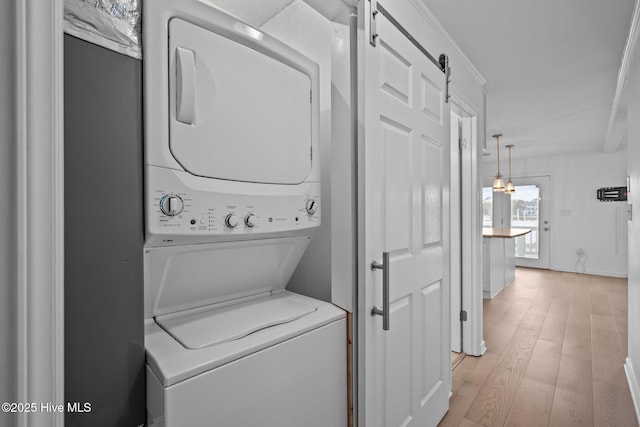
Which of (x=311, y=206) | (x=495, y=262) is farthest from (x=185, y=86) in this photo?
(x=495, y=262)

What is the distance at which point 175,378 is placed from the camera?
71cm

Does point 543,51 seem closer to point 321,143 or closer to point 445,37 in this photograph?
point 445,37

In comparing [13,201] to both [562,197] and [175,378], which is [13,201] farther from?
[562,197]

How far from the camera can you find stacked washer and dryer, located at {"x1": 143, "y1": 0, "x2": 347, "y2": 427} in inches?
30.8

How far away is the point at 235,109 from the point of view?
963 mm

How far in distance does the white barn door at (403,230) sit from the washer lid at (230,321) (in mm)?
315

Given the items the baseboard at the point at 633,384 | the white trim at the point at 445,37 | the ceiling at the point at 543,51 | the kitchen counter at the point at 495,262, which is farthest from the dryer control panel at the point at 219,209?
the kitchen counter at the point at 495,262

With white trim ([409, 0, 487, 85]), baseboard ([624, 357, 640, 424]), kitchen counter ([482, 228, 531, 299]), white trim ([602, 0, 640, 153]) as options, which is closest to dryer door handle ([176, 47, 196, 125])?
white trim ([409, 0, 487, 85])

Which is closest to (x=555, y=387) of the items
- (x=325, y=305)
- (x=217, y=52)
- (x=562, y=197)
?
(x=325, y=305)

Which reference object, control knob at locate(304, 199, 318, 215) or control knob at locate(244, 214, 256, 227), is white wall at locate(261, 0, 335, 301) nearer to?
control knob at locate(304, 199, 318, 215)

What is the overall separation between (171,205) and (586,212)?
307 inches

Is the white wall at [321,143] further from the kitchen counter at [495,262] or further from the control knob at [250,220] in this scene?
the kitchen counter at [495,262]

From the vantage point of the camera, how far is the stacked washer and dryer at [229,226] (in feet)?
2.57

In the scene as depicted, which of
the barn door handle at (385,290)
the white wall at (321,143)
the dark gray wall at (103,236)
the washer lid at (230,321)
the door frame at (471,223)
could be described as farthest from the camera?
the door frame at (471,223)
